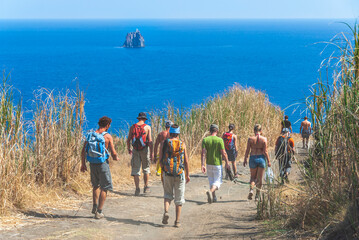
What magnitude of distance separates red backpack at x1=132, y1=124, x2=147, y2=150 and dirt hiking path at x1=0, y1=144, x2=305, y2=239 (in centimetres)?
111

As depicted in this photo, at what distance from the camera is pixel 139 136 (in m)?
9.72

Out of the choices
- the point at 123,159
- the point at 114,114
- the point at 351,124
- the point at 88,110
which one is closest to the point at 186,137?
the point at 123,159

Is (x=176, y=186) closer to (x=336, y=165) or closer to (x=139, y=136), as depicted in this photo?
(x=139, y=136)

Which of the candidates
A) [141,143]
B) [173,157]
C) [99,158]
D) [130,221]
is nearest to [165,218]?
[130,221]

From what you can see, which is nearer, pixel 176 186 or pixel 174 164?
pixel 174 164

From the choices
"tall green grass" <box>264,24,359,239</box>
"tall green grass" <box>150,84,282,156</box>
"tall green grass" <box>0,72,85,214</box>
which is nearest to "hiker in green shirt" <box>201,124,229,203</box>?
"tall green grass" <box>264,24,359,239</box>

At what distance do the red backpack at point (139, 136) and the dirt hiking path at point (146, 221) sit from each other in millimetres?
1115

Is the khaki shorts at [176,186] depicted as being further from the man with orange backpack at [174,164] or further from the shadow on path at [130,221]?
the shadow on path at [130,221]

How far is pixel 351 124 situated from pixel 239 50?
194 m

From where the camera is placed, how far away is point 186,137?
15.3 metres

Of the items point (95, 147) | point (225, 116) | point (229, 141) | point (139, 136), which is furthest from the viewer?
point (225, 116)

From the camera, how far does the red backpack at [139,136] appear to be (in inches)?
381

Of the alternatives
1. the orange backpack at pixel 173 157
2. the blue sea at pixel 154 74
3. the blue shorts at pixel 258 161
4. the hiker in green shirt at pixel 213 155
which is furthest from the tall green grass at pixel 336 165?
the blue sea at pixel 154 74

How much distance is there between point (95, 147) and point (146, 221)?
5.30ft
